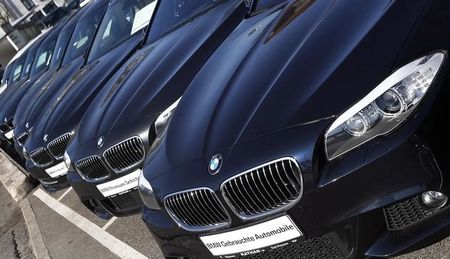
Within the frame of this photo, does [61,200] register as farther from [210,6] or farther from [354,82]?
[354,82]

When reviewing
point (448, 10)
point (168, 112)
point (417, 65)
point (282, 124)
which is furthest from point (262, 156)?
point (168, 112)

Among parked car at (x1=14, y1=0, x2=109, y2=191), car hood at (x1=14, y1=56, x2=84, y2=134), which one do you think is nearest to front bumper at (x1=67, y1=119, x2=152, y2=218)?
parked car at (x1=14, y1=0, x2=109, y2=191)

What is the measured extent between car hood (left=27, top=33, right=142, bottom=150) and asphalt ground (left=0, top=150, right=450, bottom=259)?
3.54 feet

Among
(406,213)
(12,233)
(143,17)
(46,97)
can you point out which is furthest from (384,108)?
(12,233)

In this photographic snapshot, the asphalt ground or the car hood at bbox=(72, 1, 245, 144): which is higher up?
the car hood at bbox=(72, 1, 245, 144)

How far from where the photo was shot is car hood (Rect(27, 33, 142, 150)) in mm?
5449

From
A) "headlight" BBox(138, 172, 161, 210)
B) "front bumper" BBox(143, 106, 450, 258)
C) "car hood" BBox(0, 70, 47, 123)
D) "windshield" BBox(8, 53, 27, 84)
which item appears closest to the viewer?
"front bumper" BBox(143, 106, 450, 258)

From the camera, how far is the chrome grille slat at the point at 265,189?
2.16 meters

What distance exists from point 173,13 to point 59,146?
2.16 metres

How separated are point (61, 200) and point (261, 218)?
232 inches

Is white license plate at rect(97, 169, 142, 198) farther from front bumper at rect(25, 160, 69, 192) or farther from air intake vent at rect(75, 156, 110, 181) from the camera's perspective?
front bumper at rect(25, 160, 69, 192)

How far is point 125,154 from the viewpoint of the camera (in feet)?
12.8

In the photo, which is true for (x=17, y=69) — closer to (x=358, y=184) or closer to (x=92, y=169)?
(x=92, y=169)

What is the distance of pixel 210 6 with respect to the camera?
4359mm
